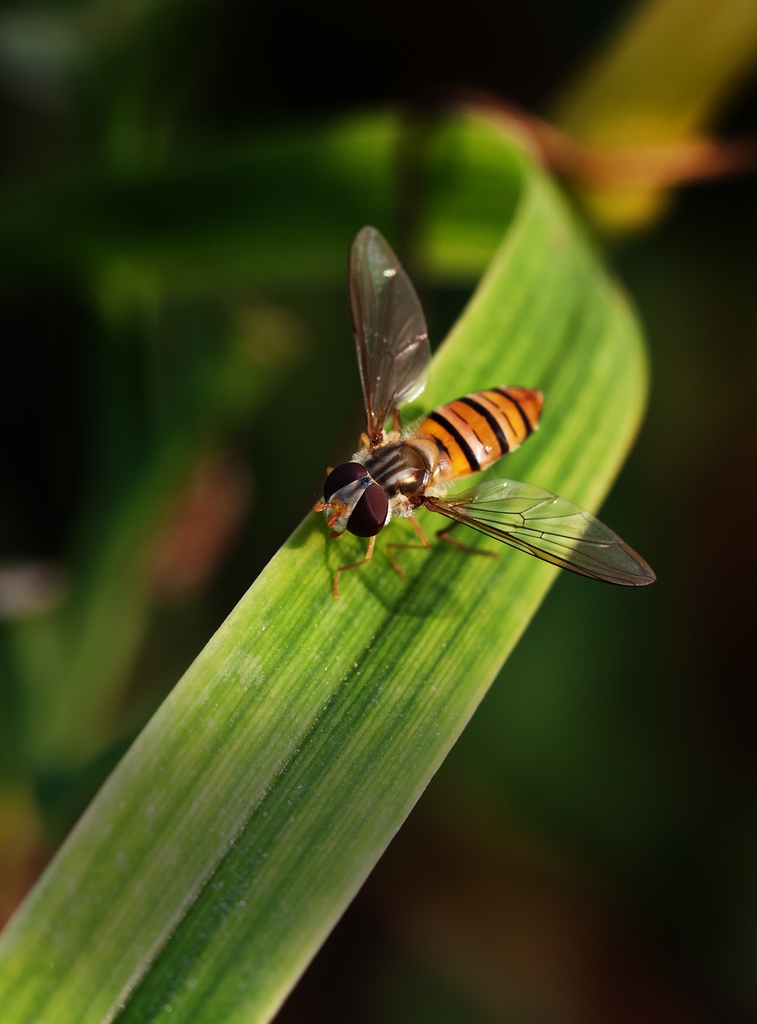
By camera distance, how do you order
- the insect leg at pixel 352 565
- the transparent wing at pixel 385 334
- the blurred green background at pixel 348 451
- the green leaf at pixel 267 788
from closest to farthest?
1. the green leaf at pixel 267 788
2. the insect leg at pixel 352 565
3. the transparent wing at pixel 385 334
4. the blurred green background at pixel 348 451

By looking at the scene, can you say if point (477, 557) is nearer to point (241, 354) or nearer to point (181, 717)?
point (181, 717)

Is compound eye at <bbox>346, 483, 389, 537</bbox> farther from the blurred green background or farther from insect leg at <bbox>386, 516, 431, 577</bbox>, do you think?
the blurred green background

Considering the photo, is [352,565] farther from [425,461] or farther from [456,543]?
[425,461]

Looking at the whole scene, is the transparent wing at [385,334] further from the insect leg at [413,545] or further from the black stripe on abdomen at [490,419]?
the insect leg at [413,545]

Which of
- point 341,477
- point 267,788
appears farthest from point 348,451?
point 267,788

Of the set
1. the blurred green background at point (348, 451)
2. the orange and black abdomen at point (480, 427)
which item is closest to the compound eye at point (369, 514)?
the orange and black abdomen at point (480, 427)

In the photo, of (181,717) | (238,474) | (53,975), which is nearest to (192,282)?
(238,474)

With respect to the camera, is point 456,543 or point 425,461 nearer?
point 456,543
